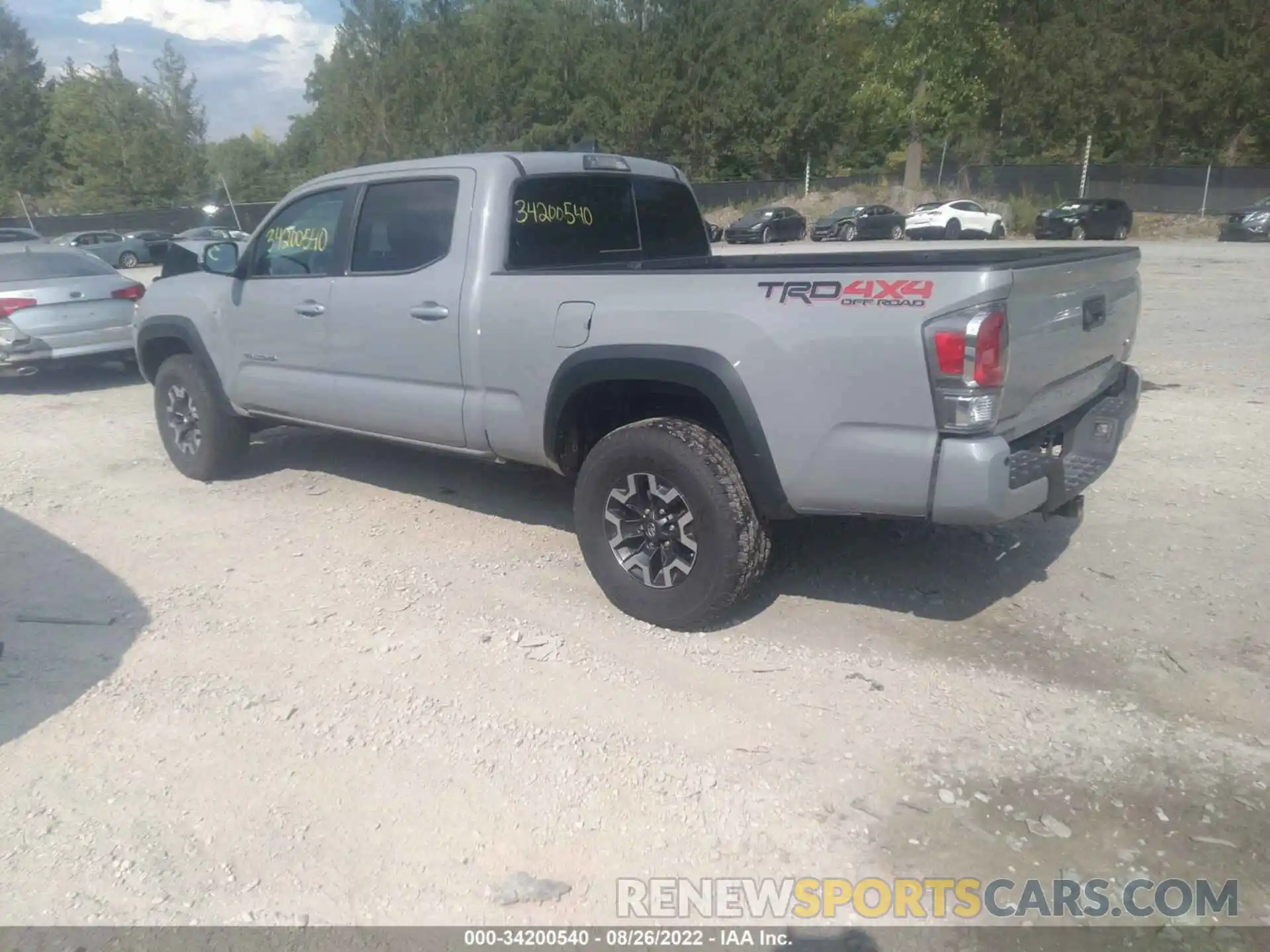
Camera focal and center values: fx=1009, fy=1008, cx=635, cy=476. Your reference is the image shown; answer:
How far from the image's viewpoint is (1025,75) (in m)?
42.3

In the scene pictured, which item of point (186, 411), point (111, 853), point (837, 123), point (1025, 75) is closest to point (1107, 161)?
point (1025, 75)

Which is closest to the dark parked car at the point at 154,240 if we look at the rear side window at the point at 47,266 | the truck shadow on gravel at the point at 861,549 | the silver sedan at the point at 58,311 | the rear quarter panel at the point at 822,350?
the rear side window at the point at 47,266

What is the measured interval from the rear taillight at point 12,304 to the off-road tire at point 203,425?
375 centimetres

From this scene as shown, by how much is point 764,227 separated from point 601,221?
105 feet

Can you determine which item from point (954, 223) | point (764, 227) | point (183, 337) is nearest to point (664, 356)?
point (183, 337)

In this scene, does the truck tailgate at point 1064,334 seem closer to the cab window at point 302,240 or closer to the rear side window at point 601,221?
the rear side window at point 601,221

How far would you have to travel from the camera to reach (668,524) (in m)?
4.25

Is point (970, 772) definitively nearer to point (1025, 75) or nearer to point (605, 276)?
point (605, 276)

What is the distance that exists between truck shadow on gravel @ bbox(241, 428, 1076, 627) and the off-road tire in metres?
0.32

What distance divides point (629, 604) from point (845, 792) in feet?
4.73

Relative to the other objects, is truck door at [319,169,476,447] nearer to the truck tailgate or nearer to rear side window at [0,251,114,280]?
the truck tailgate

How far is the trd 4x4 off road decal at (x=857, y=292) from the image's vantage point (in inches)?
134

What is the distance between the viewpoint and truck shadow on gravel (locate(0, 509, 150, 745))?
3.91 meters

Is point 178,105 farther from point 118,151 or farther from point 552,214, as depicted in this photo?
point 552,214
